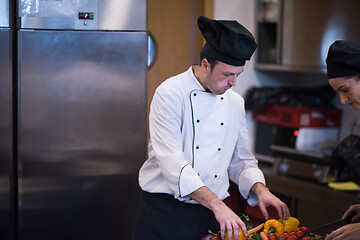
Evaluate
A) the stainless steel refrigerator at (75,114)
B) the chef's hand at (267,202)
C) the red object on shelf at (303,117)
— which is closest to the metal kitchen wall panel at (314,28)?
the red object on shelf at (303,117)

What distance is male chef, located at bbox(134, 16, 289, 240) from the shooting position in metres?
1.97

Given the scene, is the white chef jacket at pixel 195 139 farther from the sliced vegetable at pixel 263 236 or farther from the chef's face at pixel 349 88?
the chef's face at pixel 349 88

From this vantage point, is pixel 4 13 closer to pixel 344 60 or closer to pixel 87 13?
pixel 87 13

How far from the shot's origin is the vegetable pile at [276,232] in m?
1.85

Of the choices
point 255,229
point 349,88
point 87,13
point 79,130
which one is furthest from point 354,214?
point 87,13

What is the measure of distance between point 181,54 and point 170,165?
7.33 feet

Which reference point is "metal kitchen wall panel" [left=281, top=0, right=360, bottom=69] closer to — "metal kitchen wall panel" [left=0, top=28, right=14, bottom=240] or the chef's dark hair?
Result: the chef's dark hair

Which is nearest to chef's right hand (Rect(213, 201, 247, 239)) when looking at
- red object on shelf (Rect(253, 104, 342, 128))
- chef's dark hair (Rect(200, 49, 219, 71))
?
chef's dark hair (Rect(200, 49, 219, 71))

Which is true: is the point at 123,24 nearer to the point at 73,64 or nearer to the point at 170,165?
the point at 73,64

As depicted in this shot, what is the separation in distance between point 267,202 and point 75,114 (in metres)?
1.12

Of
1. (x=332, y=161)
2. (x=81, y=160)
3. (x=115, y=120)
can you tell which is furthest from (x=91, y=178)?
(x=332, y=161)

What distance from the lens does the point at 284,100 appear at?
3971mm

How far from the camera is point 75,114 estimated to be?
8.83ft

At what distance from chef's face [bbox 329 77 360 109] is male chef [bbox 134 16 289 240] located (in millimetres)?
343
